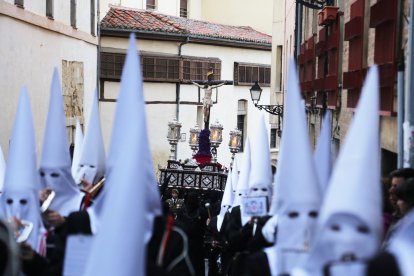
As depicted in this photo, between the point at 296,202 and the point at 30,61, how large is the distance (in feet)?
61.3

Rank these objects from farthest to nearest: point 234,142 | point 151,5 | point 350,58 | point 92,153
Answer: point 151,5, point 234,142, point 350,58, point 92,153

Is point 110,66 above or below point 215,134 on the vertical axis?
above

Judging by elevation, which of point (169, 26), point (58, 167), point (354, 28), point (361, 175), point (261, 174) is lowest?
point (261, 174)

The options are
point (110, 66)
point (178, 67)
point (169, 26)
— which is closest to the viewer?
point (110, 66)

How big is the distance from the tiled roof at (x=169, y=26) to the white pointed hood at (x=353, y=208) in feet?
102

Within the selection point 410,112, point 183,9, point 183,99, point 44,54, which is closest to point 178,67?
point 183,99

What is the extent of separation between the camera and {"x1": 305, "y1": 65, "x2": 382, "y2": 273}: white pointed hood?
4.50 metres

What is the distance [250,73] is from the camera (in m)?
41.7

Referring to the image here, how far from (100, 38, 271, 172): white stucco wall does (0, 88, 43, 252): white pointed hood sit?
2676 cm

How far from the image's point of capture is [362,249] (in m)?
4.50

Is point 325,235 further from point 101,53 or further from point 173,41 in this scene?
point 173,41

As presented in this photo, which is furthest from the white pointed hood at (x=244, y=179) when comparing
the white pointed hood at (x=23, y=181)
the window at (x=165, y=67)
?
the window at (x=165, y=67)

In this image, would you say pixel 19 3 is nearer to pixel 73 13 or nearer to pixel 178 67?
pixel 73 13

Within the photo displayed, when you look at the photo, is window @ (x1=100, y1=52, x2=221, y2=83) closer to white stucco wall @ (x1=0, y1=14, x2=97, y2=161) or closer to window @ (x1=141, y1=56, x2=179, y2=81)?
window @ (x1=141, y1=56, x2=179, y2=81)
